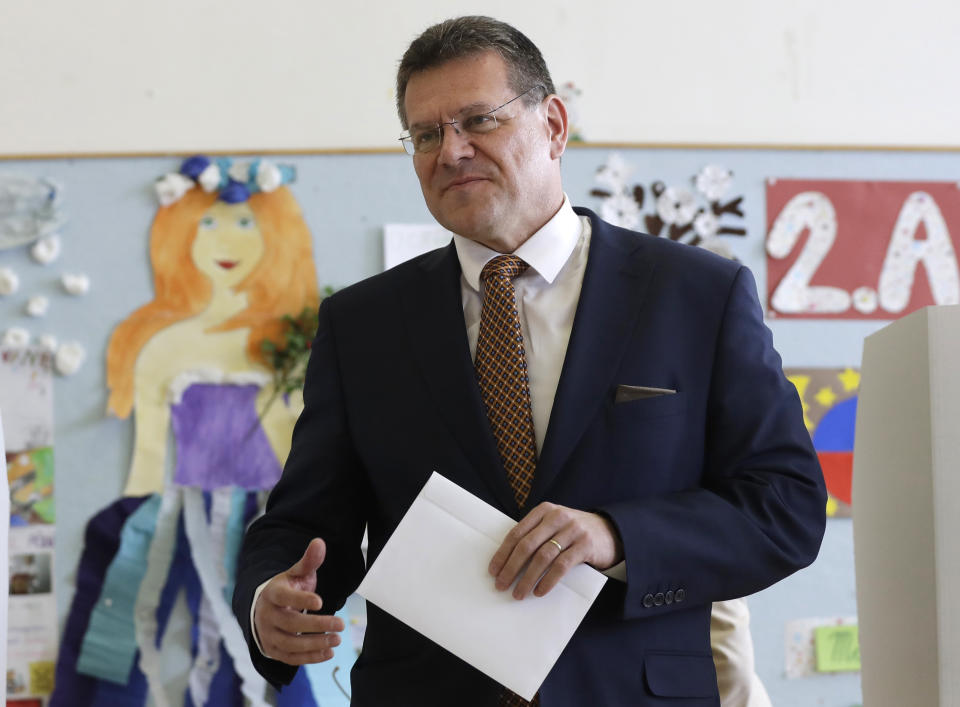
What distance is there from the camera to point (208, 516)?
9.09 feet

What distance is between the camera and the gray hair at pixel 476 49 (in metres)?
1.41

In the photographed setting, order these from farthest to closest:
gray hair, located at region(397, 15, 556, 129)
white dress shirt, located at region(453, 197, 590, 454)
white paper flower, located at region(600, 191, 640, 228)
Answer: white paper flower, located at region(600, 191, 640, 228), gray hair, located at region(397, 15, 556, 129), white dress shirt, located at region(453, 197, 590, 454)

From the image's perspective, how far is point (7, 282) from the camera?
276 centimetres

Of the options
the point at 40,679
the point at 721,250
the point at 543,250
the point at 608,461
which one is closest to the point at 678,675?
the point at 608,461

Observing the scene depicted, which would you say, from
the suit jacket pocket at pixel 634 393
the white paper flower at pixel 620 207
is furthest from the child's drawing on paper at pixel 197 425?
the suit jacket pocket at pixel 634 393

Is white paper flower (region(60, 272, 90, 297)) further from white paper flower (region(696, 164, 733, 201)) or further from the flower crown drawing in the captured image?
white paper flower (region(696, 164, 733, 201))

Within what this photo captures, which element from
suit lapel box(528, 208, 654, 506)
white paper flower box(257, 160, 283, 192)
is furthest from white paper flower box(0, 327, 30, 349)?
suit lapel box(528, 208, 654, 506)

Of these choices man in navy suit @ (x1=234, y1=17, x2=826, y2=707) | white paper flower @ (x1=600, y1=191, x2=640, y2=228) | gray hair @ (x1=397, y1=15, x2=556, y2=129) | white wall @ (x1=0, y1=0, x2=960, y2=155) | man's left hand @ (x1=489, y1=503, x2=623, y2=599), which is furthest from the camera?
white paper flower @ (x1=600, y1=191, x2=640, y2=228)

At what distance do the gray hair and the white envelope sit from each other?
0.63 m

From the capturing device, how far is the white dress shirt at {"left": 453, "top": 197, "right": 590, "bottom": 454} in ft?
4.28

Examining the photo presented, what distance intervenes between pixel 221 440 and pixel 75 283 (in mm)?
598

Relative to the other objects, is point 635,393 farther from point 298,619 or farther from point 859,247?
point 859,247

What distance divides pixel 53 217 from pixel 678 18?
1.93 m

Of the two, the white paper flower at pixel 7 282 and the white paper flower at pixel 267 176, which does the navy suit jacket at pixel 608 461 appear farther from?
the white paper flower at pixel 7 282
